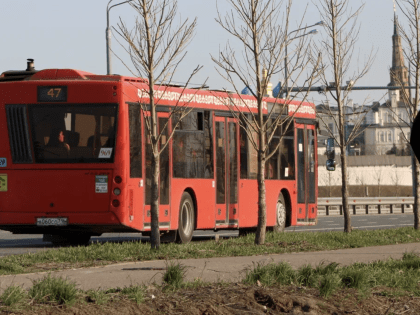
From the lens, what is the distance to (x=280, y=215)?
22.7 metres

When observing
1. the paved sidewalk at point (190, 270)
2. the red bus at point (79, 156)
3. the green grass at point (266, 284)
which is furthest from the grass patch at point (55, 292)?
the red bus at point (79, 156)

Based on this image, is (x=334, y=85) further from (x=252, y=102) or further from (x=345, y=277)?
(x=345, y=277)

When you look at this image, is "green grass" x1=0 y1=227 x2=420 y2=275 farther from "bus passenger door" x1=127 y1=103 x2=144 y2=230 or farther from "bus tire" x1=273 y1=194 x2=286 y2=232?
"bus tire" x1=273 y1=194 x2=286 y2=232

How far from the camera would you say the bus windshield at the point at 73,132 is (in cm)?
1697

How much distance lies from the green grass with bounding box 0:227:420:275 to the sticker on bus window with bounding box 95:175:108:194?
1194 mm

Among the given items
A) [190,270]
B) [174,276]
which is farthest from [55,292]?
[190,270]

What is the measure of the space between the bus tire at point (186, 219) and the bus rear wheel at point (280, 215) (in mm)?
3652

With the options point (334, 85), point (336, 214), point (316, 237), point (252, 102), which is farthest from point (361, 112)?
point (336, 214)

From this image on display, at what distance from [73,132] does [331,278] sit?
28.6ft

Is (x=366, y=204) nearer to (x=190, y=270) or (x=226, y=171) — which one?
(x=226, y=171)

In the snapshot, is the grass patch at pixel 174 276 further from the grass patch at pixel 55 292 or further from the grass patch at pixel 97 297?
the grass patch at pixel 55 292

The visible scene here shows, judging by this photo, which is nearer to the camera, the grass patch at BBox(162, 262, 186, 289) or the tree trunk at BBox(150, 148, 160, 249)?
the grass patch at BBox(162, 262, 186, 289)

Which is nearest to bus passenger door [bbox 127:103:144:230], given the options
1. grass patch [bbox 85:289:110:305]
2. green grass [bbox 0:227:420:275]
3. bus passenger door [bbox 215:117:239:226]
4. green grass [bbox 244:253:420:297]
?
green grass [bbox 0:227:420:275]

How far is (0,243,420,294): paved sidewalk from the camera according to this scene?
1036 centimetres
